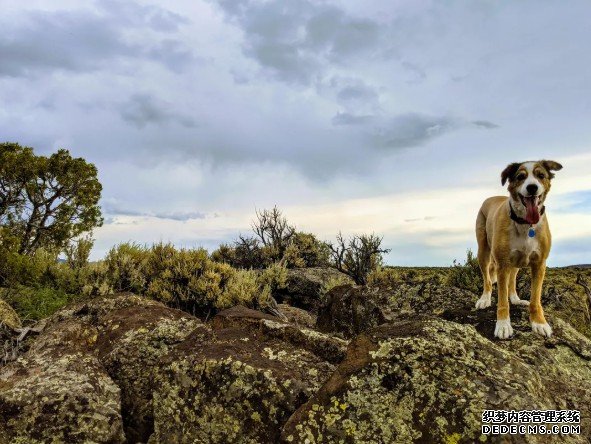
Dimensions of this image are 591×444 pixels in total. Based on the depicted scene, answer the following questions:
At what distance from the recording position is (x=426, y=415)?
2.93 meters

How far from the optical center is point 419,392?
303cm

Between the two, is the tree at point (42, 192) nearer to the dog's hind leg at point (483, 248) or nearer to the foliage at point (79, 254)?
the foliage at point (79, 254)

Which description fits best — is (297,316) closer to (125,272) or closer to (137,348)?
(125,272)

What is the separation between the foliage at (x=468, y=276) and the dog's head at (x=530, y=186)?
8252mm

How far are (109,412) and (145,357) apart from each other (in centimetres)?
87

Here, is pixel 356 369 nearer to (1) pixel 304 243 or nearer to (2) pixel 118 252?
(2) pixel 118 252

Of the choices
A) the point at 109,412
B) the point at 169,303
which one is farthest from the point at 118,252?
the point at 109,412

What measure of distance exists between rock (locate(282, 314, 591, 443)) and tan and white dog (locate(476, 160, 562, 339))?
53.5 inches

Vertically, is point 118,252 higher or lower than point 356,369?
higher

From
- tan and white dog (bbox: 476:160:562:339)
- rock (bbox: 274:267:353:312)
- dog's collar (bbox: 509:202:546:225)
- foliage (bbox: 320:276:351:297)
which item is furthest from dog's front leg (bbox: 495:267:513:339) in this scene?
rock (bbox: 274:267:353:312)

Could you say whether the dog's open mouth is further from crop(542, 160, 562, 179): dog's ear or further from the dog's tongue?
crop(542, 160, 562, 179): dog's ear

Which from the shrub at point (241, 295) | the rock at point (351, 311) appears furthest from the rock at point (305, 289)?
the rock at point (351, 311)

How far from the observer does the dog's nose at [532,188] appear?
4.89 metres

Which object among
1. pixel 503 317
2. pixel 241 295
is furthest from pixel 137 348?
pixel 241 295
